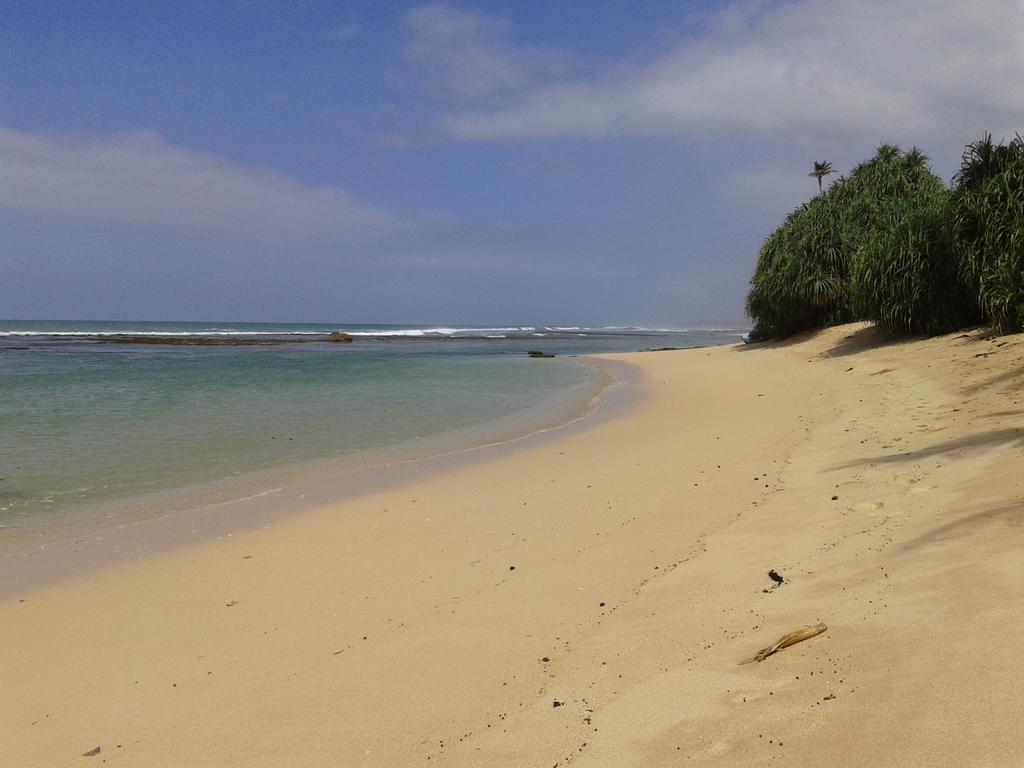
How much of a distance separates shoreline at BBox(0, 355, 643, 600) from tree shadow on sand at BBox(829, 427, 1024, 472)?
4.72m

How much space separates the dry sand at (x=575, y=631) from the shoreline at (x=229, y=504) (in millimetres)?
431

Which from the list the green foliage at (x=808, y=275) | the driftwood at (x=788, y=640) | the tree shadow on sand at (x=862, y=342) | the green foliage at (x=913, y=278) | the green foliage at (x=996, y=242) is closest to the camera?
the driftwood at (x=788, y=640)

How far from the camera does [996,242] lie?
54.2 ft

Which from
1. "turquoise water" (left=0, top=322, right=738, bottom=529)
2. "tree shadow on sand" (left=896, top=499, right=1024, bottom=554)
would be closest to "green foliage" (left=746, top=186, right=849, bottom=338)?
"turquoise water" (left=0, top=322, right=738, bottom=529)

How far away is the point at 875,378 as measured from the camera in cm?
1553

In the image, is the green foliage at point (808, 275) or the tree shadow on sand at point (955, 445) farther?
the green foliage at point (808, 275)

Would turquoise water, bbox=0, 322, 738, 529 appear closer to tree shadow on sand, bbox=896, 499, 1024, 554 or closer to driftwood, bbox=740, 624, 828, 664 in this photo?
driftwood, bbox=740, 624, 828, 664

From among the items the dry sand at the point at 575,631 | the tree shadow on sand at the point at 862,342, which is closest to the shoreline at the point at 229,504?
the dry sand at the point at 575,631

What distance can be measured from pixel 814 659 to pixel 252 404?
1604 centimetres

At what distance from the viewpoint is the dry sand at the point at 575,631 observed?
257 cm

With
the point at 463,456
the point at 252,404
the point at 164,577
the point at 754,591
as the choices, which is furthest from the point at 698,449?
the point at 252,404

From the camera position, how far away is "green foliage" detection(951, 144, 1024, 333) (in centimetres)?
1512

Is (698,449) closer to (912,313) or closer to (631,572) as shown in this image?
(631,572)

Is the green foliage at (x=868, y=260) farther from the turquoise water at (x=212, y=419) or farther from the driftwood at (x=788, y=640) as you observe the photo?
the driftwood at (x=788, y=640)
